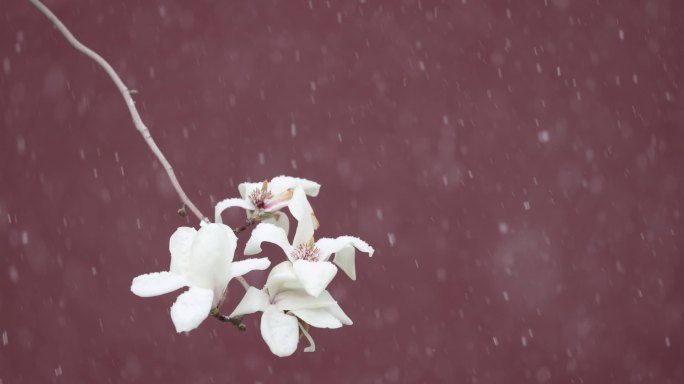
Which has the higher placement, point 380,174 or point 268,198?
point 268,198

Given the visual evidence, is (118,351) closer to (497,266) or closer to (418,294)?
(418,294)

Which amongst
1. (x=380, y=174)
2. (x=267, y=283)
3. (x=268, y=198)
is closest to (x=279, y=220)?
(x=268, y=198)

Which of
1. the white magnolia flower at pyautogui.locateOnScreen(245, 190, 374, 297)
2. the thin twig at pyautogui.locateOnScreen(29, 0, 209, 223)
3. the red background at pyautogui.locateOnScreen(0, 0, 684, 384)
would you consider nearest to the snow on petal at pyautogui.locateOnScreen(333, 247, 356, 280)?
the white magnolia flower at pyautogui.locateOnScreen(245, 190, 374, 297)

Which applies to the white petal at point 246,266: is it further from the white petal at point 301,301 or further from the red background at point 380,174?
the red background at point 380,174

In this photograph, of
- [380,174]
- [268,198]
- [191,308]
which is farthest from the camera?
[380,174]

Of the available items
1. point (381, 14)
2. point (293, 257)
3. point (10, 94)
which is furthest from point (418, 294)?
point (293, 257)

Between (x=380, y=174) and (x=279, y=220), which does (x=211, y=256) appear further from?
(x=380, y=174)

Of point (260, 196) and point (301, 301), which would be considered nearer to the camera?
point (301, 301)
